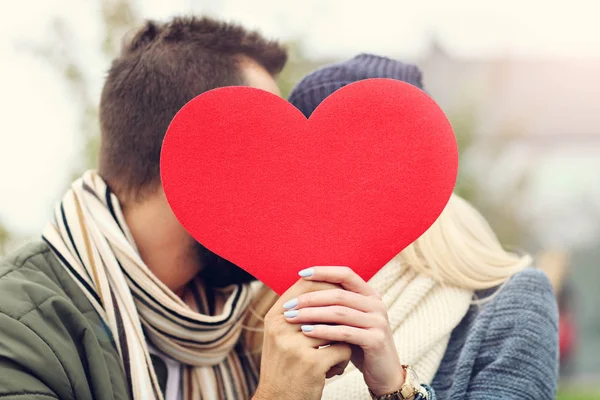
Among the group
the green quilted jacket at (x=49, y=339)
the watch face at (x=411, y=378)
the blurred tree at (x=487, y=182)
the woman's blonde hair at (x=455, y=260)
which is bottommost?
the watch face at (x=411, y=378)

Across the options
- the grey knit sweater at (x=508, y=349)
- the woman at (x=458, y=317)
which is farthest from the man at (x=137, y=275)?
the grey knit sweater at (x=508, y=349)

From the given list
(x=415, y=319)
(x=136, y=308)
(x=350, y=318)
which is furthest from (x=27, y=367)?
(x=415, y=319)

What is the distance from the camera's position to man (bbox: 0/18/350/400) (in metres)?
1.38

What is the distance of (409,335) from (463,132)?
19.3 ft

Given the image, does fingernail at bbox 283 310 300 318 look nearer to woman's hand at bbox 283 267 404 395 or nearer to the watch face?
woman's hand at bbox 283 267 404 395

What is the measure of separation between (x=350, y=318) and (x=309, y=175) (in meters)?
0.28

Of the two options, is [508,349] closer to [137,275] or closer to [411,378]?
[411,378]

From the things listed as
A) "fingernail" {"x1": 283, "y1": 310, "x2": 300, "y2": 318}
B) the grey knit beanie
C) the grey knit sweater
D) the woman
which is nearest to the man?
the grey knit beanie

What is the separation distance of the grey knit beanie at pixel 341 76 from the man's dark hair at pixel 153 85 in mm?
186

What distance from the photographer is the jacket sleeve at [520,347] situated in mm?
1479

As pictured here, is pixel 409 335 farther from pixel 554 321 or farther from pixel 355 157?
pixel 355 157

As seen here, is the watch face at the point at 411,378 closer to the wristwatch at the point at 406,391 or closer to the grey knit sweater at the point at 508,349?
the wristwatch at the point at 406,391

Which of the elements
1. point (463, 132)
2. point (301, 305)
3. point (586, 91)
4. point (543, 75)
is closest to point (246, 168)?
point (301, 305)

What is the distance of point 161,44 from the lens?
1841mm
